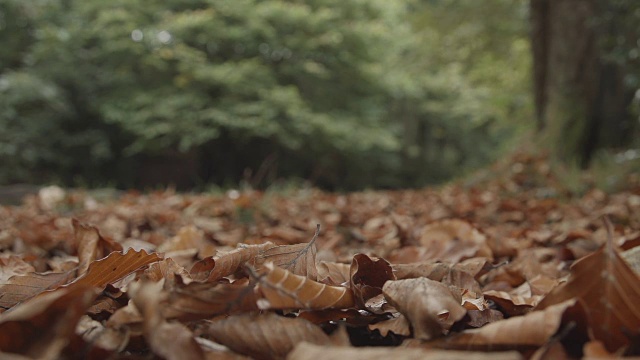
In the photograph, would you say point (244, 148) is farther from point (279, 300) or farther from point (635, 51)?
point (279, 300)

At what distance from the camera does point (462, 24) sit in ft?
28.4

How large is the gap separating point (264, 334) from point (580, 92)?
5409 mm

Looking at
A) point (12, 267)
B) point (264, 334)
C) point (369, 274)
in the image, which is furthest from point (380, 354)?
point (12, 267)

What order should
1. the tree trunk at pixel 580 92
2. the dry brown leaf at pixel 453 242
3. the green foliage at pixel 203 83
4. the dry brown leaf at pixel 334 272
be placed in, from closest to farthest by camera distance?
the dry brown leaf at pixel 334 272 < the dry brown leaf at pixel 453 242 < the tree trunk at pixel 580 92 < the green foliage at pixel 203 83

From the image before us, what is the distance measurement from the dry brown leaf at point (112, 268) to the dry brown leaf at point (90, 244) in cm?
30

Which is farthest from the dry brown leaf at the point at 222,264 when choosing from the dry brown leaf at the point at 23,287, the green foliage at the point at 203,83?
the green foliage at the point at 203,83

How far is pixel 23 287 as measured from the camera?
89cm

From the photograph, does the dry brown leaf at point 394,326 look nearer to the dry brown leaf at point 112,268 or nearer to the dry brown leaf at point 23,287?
the dry brown leaf at point 112,268

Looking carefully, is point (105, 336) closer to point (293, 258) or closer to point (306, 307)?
point (306, 307)

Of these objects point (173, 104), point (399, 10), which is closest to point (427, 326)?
point (173, 104)

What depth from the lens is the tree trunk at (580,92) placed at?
5.16 metres

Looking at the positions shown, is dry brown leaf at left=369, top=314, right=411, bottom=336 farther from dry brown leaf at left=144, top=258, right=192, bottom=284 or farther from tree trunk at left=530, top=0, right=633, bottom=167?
tree trunk at left=530, top=0, right=633, bottom=167

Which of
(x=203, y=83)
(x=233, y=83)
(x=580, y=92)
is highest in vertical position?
(x=580, y=92)

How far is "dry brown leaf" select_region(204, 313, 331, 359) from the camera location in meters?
0.60
